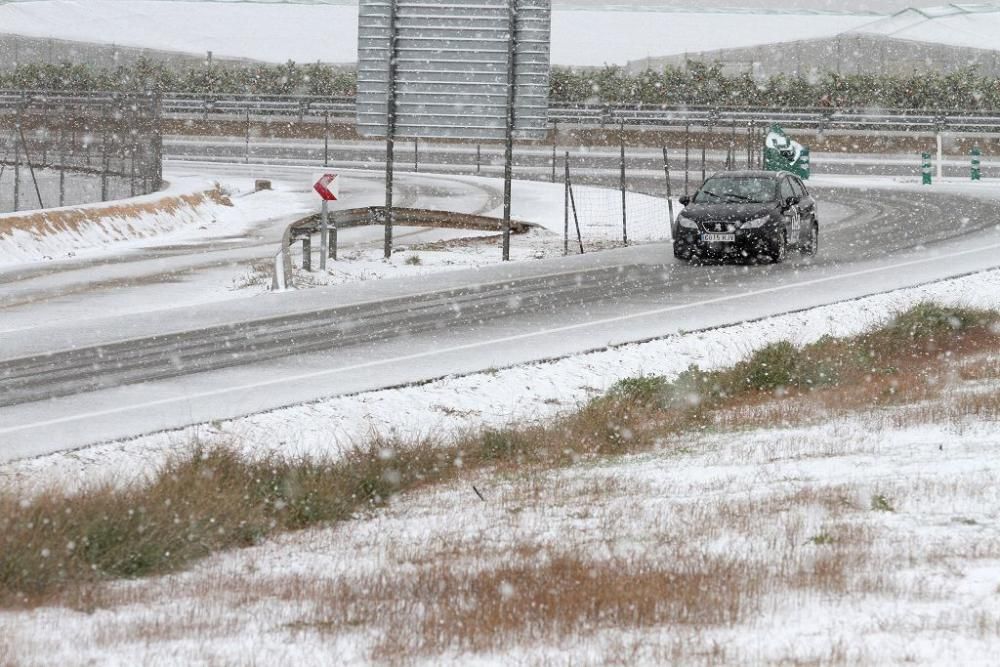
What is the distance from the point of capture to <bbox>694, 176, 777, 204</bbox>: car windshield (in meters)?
24.3

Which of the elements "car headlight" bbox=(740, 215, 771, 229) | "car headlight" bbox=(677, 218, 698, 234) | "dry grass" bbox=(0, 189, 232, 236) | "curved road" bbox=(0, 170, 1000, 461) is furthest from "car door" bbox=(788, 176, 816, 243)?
"dry grass" bbox=(0, 189, 232, 236)

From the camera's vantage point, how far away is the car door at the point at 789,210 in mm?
24234

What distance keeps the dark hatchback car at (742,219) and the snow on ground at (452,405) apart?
3.58m

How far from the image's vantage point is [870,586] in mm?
6926

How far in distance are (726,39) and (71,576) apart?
229 feet

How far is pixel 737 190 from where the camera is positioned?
24578mm

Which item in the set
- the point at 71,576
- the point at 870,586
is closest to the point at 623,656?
the point at 870,586

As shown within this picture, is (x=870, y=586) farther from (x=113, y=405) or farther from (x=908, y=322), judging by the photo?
(x=908, y=322)

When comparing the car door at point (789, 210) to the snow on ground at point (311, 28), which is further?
the snow on ground at point (311, 28)

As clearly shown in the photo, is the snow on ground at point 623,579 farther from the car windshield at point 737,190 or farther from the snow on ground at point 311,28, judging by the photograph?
the snow on ground at point 311,28

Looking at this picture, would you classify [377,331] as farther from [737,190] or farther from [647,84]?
[647,84]

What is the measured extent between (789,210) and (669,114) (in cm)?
3219

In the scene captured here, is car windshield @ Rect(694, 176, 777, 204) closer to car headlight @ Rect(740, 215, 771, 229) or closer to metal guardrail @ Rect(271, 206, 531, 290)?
car headlight @ Rect(740, 215, 771, 229)

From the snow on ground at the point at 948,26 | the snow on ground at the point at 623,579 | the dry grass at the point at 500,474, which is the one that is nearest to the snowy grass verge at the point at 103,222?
the dry grass at the point at 500,474
